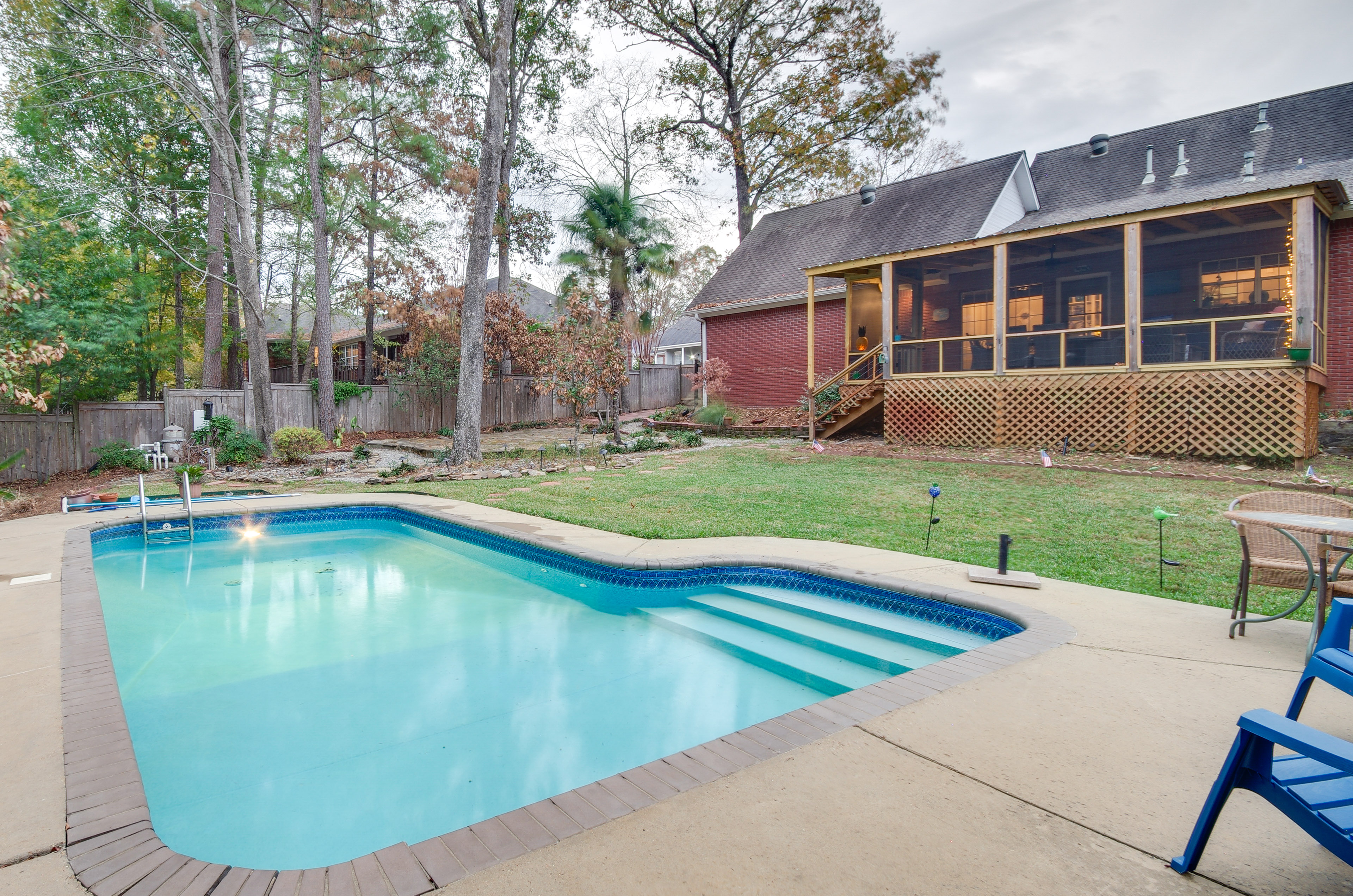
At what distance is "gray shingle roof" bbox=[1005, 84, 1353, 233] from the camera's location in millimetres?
12266

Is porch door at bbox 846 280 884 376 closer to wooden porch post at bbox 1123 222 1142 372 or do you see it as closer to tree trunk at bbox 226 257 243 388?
wooden porch post at bbox 1123 222 1142 372

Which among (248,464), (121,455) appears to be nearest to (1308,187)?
(248,464)

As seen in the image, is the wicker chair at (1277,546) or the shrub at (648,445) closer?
the wicker chair at (1277,546)

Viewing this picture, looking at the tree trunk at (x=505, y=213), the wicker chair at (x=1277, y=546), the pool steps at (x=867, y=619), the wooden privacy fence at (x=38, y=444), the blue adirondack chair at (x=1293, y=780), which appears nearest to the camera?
the blue adirondack chair at (x=1293, y=780)

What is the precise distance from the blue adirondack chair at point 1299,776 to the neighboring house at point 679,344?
121 feet

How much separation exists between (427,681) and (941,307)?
52.0 feet

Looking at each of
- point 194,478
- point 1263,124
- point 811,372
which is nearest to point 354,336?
point 194,478

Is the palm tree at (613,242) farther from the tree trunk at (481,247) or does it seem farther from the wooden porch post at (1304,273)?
the wooden porch post at (1304,273)

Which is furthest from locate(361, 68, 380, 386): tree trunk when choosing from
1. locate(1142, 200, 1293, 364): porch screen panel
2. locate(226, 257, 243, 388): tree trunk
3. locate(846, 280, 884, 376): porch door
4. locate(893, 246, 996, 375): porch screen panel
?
locate(1142, 200, 1293, 364): porch screen panel

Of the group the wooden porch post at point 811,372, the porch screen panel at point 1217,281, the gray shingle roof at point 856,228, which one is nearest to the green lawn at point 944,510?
the wooden porch post at point 811,372

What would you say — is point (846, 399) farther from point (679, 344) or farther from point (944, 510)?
point (679, 344)

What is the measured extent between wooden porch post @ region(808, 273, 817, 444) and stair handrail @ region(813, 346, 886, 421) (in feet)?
0.28

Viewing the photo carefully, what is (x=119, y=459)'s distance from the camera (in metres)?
13.3

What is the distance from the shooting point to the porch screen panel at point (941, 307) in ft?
49.3
